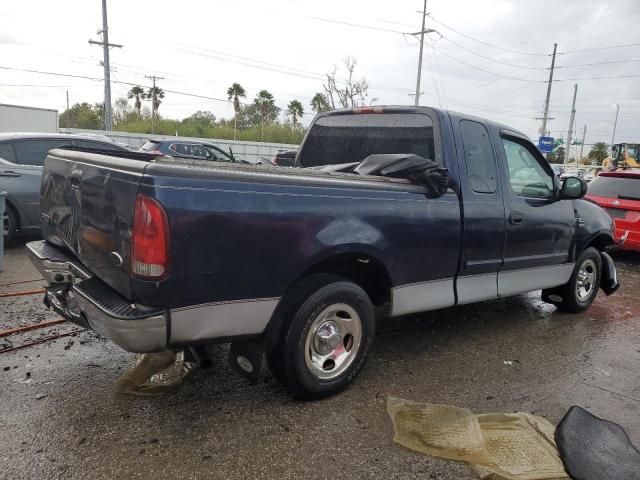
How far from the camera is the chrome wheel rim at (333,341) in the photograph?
10.7 feet

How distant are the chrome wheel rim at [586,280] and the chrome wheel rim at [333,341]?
345cm

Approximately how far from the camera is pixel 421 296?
151 inches

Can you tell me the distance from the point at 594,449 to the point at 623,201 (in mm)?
6909

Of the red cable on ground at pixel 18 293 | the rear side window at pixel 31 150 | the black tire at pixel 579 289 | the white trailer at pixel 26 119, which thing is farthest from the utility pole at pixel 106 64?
the black tire at pixel 579 289

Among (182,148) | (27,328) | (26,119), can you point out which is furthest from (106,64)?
(27,328)

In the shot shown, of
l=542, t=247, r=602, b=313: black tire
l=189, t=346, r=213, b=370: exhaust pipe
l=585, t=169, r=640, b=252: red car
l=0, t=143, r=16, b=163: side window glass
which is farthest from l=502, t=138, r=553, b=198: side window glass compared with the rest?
l=0, t=143, r=16, b=163: side window glass

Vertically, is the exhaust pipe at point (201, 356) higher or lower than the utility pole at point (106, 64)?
lower

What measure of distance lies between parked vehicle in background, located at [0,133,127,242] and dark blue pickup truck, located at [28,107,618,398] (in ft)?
13.0

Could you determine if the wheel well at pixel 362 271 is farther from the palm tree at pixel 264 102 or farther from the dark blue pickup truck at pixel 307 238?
the palm tree at pixel 264 102

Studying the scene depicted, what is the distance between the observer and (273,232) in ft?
9.42

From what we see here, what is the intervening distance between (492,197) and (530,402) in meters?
1.64

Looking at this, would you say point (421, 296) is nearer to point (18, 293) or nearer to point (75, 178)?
point (75, 178)

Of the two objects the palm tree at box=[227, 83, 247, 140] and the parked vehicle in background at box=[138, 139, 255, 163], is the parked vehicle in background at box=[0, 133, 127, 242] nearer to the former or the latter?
the parked vehicle in background at box=[138, 139, 255, 163]

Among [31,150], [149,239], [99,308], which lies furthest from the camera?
[31,150]
